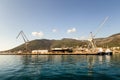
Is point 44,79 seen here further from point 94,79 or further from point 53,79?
point 94,79

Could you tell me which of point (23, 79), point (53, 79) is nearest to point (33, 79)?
point (23, 79)

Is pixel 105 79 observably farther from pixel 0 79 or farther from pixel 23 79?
pixel 0 79

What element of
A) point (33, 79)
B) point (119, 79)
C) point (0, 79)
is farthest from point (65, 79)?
point (0, 79)

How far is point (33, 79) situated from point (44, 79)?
251 centimetres

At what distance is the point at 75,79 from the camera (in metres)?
29.9

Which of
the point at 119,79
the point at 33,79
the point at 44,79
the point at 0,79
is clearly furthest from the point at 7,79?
the point at 119,79

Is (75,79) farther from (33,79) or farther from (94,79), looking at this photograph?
(33,79)

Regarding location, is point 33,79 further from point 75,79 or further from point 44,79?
point 75,79

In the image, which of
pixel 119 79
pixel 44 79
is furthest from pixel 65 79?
pixel 119 79

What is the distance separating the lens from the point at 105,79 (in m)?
29.6

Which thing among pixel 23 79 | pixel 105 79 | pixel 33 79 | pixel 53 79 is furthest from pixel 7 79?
pixel 105 79

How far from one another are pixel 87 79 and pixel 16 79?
16261 mm

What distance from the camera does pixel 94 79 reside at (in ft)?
96.6

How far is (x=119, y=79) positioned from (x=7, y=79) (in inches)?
1002
